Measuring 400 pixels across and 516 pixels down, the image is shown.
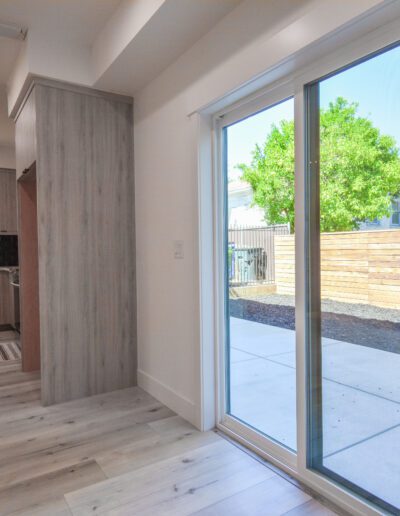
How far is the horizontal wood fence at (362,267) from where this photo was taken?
163cm

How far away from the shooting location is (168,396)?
298 cm

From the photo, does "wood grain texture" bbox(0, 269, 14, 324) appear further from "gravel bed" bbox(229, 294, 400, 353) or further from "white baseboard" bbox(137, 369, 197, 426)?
"gravel bed" bbox(229, 294, 400, 353)

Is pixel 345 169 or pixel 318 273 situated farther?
pixel 318 273

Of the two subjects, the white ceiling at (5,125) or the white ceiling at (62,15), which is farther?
the white ceiling at (5,125)

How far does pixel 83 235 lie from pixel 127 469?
1826 mm

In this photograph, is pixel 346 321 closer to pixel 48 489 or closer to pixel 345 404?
pixel 345 404

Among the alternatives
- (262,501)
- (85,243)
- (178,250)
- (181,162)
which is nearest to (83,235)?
(85,243)

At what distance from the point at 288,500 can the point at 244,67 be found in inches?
87.3

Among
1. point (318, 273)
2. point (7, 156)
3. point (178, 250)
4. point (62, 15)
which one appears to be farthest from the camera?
point (7, 156)

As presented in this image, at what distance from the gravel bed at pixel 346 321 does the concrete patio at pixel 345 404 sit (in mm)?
37

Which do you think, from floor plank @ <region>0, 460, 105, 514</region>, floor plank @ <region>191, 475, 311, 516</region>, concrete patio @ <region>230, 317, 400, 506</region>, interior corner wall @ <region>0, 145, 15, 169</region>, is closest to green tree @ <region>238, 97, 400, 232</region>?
concrete patio @ <region>230, 317, 400, 506</region>

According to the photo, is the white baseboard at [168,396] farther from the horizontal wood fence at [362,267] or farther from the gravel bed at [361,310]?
the horizontal wood fence at [362,267]

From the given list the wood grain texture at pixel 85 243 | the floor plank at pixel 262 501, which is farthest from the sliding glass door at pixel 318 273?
the wood grain texture at pixel 85 243

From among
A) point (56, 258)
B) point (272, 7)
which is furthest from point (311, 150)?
point (56, 258)
